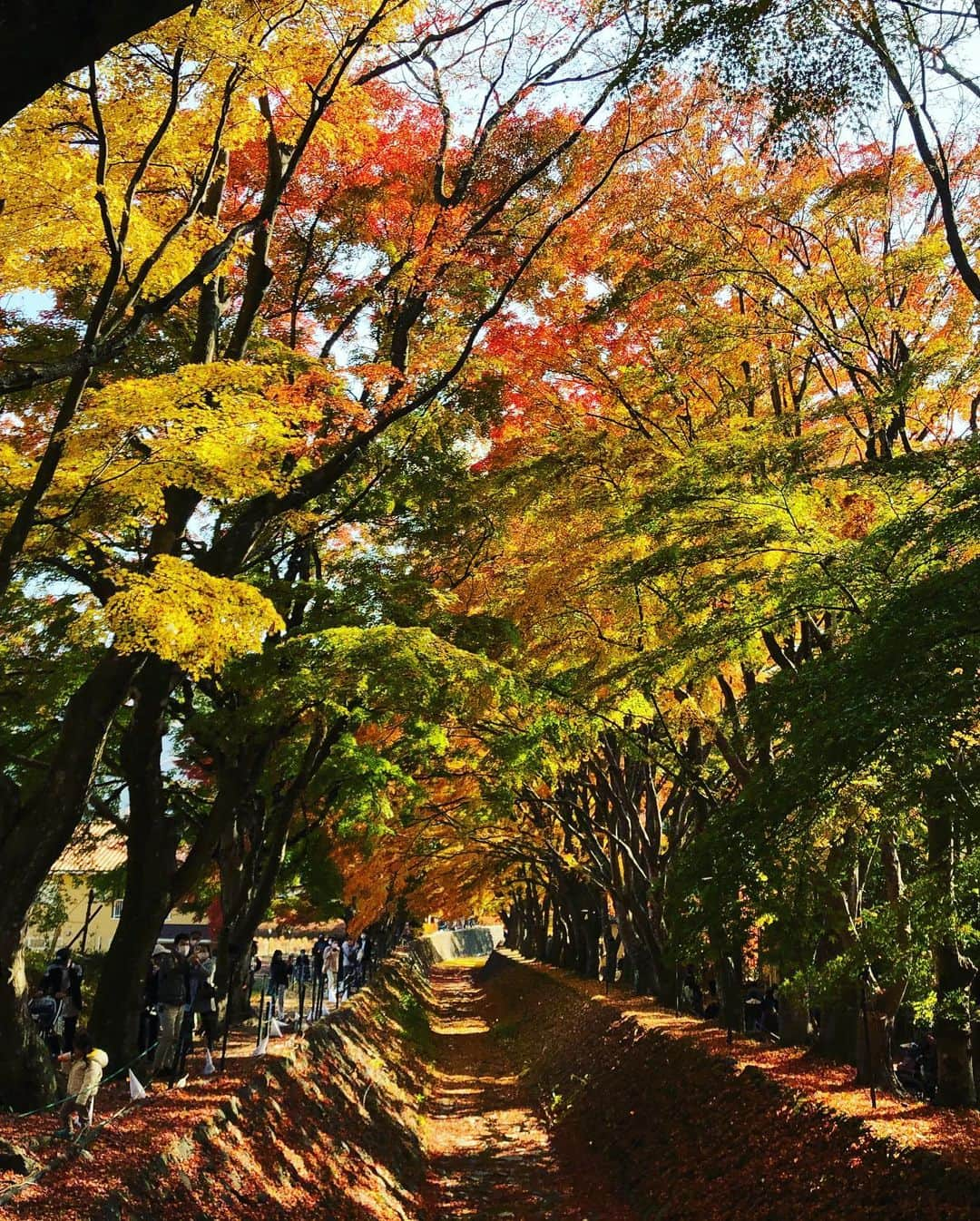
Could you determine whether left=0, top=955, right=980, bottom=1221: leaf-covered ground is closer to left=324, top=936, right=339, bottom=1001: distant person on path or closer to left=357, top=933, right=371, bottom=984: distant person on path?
left=324, top=936, right=339, bottom=1001: distant person on path

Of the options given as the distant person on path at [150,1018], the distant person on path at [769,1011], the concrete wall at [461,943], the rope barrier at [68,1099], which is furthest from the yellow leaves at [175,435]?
the concrete wall at [461,943]

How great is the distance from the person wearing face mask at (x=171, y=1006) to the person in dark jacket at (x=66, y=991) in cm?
288

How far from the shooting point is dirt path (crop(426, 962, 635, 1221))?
1180 centimetres

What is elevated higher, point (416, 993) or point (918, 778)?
point (918, 778)

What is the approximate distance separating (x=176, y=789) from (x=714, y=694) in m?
11.2

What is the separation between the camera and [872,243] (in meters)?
11.5

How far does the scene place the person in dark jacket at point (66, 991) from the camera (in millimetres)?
14537

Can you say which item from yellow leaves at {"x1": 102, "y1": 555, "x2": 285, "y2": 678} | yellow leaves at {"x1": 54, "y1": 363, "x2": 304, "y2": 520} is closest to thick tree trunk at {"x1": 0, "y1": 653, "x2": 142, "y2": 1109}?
yellow leaves at {"x1": 102, "y1": 555, "x2": 285, "y2": 678}

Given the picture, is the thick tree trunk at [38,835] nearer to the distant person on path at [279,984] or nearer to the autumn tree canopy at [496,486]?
the autumn tree canopy at [496,486]

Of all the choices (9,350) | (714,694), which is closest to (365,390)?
(9,350)

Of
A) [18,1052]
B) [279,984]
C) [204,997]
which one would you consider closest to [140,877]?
[18,1052]

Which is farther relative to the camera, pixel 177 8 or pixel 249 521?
pixel 249 521

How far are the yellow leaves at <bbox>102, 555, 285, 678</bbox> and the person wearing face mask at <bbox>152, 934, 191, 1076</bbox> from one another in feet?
16.6

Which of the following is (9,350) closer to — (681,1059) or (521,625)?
(521,625)
